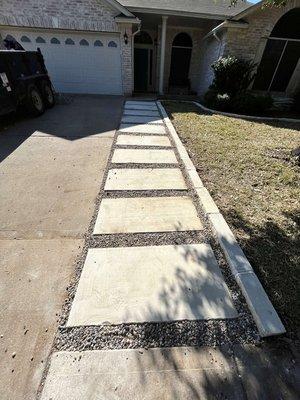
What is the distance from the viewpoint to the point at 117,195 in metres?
3.61

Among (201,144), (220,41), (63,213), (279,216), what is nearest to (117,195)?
(63,213)

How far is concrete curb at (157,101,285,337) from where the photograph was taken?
6.22ft

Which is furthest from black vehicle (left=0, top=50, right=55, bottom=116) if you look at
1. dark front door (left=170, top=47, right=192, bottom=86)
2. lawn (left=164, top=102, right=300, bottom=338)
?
dark front door (left=170, top=47, right=192, bottom=86)

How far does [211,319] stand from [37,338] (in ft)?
4.73

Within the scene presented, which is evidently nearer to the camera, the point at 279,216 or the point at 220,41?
the point at 279,216

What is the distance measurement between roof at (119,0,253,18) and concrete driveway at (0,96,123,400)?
7501mm

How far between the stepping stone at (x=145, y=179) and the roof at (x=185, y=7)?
31.6 feet

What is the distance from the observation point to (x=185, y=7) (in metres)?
10.6

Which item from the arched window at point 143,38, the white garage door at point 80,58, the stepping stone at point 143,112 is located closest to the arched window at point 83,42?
the white garage door at point 80,58

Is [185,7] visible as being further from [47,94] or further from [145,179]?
[145,179]

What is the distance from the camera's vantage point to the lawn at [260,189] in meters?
2.38

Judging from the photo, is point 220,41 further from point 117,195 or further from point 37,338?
point 37,338

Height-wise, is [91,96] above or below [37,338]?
below

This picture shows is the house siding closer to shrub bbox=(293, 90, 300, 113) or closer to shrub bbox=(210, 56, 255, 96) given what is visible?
shrub bbox=(210, 56, 255, 96)
